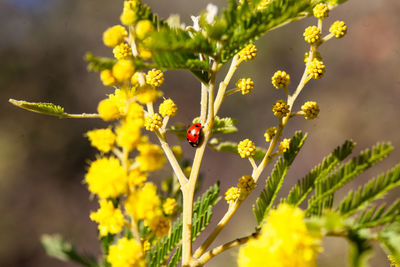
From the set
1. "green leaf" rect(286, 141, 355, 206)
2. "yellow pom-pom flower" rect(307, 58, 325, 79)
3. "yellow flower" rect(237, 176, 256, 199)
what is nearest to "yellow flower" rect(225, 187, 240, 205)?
"yellow flower" rect(237, 176, 256, 199)

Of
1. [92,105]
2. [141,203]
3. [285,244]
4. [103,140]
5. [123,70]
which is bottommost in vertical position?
[285,244]

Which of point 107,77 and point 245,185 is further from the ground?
point 107,77

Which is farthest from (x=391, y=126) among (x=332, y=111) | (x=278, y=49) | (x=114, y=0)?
(x=114, y=0)

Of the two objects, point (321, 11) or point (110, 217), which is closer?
point (110, 217)

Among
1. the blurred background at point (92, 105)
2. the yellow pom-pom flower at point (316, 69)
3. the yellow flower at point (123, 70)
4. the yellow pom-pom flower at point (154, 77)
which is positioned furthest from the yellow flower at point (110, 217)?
the blurred background at point (92, 105)

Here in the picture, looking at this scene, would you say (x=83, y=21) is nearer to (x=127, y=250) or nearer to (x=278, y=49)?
(x=278, y=49)

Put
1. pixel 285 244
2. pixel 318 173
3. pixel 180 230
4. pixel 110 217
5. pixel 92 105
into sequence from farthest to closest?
pixel 92 105, pixel 180 230, pixel 318 173, pixel 110 217, pixel 285 244

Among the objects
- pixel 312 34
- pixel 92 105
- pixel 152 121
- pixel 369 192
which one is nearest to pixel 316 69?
pixel 312 34

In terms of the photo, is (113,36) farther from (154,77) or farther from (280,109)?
(280,109)

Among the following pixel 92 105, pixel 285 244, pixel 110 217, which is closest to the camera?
pixel 285 244
